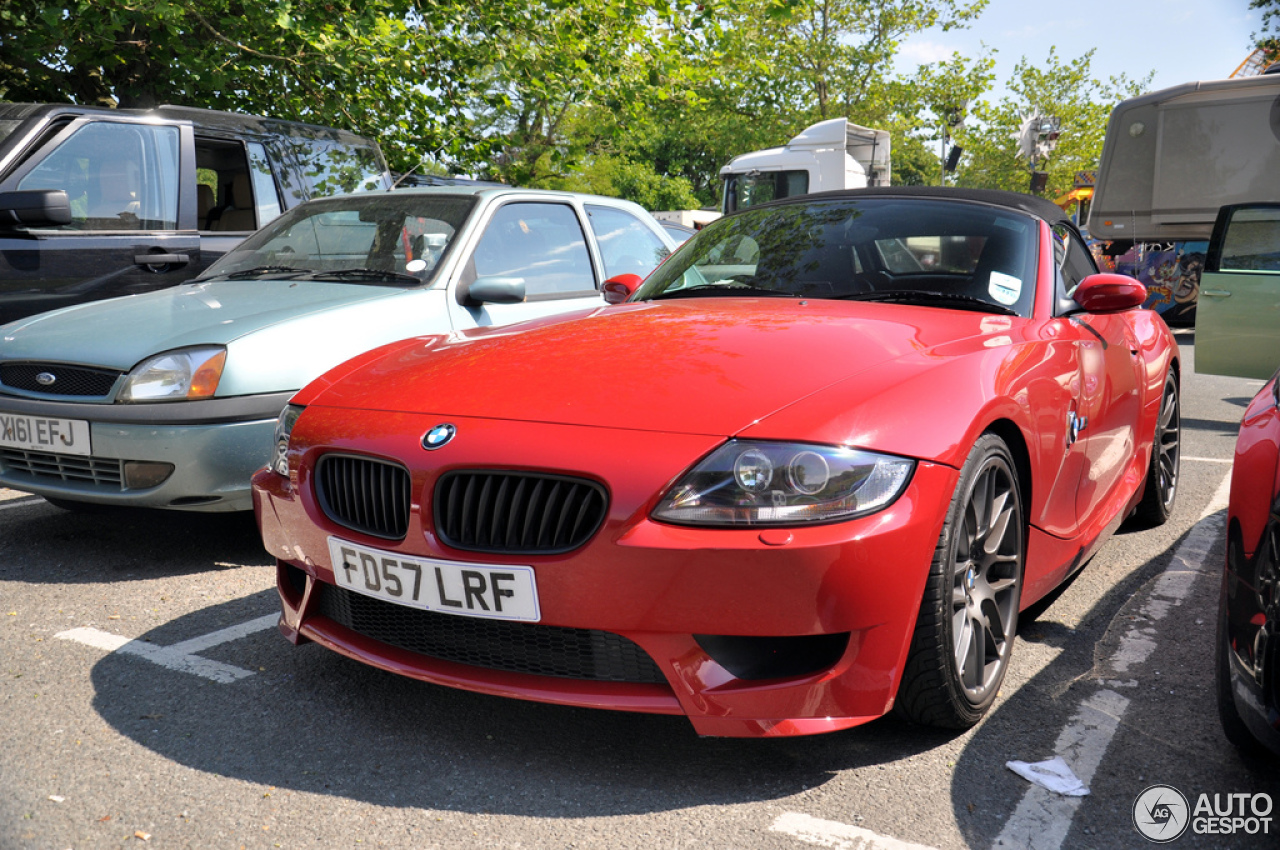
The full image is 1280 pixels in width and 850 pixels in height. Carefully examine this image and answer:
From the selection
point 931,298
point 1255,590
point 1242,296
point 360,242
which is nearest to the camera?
point 1255,590

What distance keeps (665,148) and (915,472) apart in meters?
57.2

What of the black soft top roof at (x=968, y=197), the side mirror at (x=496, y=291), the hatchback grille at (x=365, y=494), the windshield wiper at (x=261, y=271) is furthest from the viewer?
the windshield wiper at (x=261, y=271)

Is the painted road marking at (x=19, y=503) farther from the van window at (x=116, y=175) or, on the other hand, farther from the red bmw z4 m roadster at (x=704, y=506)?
the red bmw z4 m roadster at (x=704, y=506)

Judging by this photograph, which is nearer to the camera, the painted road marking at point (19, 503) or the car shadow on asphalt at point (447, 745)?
the car shadow on asphalt at point (447, 745)

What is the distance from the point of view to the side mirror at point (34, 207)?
16.8ft

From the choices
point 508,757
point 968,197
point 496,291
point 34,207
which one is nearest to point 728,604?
point 508,757

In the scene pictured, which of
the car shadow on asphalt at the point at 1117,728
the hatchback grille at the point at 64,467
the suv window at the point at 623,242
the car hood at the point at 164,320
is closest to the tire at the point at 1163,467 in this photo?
the car shadow on asphalt at the point at 1117,728

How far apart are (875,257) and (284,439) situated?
1.94 meters

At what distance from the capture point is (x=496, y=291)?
4711mm

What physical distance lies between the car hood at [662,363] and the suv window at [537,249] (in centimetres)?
182

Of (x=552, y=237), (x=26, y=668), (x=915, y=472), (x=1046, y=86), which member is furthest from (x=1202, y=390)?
(x=1046, y=86)

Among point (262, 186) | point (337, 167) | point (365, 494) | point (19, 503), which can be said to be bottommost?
point (19, 503)

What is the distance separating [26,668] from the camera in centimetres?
301

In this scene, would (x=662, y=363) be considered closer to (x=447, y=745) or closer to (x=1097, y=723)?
(x=447, y=745)
